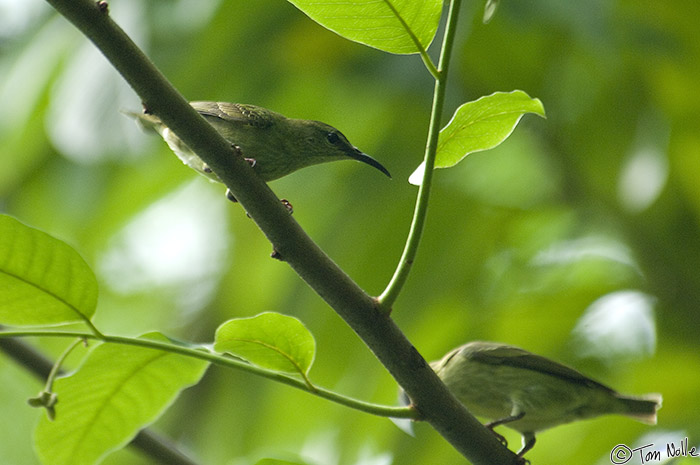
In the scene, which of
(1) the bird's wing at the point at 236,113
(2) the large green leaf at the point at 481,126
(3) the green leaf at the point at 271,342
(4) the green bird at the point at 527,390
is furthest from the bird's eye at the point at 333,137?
(3) the green leaf at the point at 271,342

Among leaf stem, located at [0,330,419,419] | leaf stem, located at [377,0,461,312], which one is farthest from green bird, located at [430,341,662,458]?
leaf stem, located at [377,0,461,312]

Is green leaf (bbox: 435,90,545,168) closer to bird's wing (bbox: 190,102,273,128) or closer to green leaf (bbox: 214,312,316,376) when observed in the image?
green leaf (bbox: 214,312,316,376)

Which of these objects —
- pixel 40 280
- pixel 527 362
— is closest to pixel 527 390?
pixel 527 362

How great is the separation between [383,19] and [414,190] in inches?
109

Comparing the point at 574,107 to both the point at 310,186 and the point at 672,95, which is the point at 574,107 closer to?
the point at 672,95

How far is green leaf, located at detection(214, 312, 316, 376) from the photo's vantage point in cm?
210

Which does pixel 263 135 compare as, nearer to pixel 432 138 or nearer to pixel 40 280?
pixel 40 280

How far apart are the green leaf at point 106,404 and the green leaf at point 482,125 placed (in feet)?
3.08

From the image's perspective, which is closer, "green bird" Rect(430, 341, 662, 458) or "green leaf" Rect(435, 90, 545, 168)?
"green leaf" Rect(435, 90, 545, 168)

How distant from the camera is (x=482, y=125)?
7.07ft

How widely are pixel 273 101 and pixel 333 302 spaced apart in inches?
139

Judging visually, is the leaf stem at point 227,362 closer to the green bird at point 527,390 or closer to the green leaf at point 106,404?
the green leaf at point 106,404

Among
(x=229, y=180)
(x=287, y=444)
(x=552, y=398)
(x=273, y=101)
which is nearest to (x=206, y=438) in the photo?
(x=287, y=444)

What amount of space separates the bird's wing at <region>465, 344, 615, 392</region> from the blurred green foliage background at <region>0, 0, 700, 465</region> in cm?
47
